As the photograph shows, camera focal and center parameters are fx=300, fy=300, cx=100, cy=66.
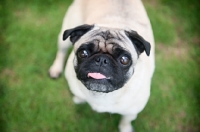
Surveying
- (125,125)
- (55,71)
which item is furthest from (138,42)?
(55,71)

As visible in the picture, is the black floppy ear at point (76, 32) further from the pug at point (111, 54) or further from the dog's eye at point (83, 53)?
the dog's eye at point (83, 53)

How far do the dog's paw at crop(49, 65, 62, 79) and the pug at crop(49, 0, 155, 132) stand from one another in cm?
48

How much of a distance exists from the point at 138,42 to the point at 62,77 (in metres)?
1.18

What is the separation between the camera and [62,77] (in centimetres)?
274

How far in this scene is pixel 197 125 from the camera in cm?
262

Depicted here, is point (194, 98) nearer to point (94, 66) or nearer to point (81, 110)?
point (81, 110)

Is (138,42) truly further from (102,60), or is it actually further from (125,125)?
(125,125)

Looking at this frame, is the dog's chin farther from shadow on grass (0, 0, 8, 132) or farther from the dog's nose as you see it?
shadow on grass (0, 0, 8, 132)

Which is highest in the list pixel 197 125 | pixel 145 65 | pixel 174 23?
pixel 145 65

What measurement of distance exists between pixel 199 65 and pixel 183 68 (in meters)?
0.18

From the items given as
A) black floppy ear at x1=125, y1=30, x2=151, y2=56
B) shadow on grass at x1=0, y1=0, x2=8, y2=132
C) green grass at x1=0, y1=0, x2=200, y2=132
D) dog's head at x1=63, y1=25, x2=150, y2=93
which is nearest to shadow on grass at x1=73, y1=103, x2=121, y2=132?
green grass at x1=0, y1=0, x2=200, y2=132

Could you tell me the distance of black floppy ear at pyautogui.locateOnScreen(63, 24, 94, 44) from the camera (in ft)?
5.74

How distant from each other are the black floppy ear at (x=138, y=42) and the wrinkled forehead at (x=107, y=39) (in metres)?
0.03

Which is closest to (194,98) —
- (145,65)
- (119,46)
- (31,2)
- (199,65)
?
(199,65)
